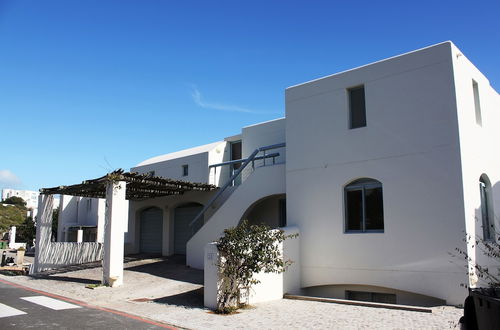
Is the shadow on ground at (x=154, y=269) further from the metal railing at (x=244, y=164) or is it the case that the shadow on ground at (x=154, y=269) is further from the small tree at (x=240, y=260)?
the small tree at (x=240, y=260)

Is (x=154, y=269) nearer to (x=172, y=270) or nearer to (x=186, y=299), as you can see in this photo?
(x=172, y=270)

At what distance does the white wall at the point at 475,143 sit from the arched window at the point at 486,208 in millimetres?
113

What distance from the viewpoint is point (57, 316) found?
9.11 meters

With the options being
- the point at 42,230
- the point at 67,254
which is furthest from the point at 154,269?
the point at 42,230

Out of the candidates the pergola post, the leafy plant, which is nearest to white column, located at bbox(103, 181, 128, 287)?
the pergola post

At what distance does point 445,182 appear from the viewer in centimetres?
1056

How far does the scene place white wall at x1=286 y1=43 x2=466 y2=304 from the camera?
1055 cm

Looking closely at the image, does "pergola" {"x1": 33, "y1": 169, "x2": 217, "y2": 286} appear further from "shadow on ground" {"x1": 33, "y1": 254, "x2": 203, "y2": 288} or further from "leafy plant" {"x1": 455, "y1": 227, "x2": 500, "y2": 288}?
"leafy plant" {"x1": 455, "y1": 227, "x2": 500, "y2": 288}

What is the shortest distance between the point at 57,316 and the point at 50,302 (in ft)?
6.69

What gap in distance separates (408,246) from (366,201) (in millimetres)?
1755

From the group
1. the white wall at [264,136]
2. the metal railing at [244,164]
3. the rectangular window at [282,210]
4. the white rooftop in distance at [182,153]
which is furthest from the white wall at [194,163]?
the rectangular window at [282,210]

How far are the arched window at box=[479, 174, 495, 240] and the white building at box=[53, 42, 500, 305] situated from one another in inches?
1.3

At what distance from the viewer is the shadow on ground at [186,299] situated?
1095 cm

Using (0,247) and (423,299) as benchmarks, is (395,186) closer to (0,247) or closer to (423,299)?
(423,299)
